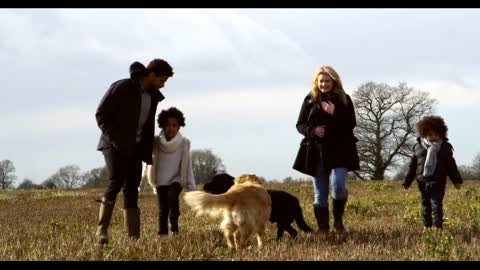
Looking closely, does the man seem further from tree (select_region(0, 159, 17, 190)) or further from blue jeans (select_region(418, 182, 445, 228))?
tree (select_region(0, 159, 17, 190))

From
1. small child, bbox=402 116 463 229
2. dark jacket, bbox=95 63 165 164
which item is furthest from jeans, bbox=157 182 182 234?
small child, bbox=402 116 463 229

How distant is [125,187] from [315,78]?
2594mm

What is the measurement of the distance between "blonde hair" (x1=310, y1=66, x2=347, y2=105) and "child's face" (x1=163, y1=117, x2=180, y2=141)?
1.75m

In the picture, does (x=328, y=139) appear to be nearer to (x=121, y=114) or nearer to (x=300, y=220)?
(x=300, y=220)

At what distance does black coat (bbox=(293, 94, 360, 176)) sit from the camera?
21.2ft

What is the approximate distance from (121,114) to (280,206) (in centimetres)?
218

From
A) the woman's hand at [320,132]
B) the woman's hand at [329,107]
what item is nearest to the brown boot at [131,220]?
the woman's hand at [320,132]

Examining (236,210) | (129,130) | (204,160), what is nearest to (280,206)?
→ (236,210)

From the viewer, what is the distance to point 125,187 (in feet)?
20.6

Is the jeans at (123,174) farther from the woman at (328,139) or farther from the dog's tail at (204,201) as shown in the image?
the woman at (328,139)
